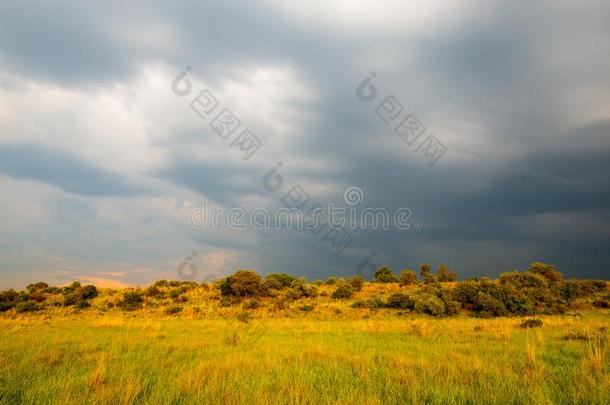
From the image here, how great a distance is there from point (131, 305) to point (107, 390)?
117 feet

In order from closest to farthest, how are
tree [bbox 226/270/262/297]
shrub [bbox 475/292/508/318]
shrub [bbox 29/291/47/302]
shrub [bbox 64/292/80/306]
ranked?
shrub [bbox 475/292/508/318] → shrub [bbox 64/292/80/306] → shrub [bbox 29/291/47/302] → tree [bbox 226/270/262/297]

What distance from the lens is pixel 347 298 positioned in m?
42.0

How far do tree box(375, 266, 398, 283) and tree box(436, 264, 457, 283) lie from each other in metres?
7.73

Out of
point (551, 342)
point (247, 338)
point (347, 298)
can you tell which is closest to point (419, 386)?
point (551, 342)

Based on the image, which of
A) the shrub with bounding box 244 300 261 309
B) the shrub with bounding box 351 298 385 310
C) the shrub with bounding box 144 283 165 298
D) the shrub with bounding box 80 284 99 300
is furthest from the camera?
the shrub with bounding box 144 283 165 298

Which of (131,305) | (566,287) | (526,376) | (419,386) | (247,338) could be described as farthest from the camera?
(566,287)

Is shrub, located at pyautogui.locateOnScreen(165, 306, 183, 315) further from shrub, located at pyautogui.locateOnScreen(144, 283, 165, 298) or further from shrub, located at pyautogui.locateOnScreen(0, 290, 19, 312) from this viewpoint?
shrub, located at pyautogui.locateOnScreen(0, 290, 19, 312)

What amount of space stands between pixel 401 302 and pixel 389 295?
22.7ft

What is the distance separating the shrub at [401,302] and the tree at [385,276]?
30151 mm

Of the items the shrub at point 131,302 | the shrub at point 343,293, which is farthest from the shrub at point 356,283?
the shrub at point 131,302

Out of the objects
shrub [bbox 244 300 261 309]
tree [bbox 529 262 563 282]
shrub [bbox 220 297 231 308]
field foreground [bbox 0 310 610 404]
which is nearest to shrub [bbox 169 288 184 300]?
shrub [bbox 220 297 231 308]

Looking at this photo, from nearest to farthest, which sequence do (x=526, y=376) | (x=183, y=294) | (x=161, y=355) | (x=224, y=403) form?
(x=224, y=403) < (x=526, y=376) < (x=161, y=355) < (x=183, y=294)

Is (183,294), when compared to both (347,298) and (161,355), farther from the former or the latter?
(161,355)

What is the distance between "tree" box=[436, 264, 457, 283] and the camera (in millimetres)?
63056
